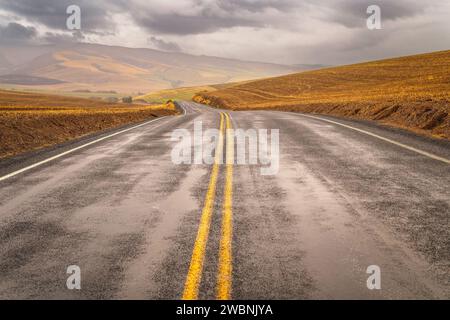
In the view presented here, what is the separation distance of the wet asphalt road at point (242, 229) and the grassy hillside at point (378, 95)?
804 cm

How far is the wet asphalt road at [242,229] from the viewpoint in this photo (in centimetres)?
409

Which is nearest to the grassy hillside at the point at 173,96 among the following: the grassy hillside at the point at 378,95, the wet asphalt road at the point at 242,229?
the grassy hillside at the point at 378,95

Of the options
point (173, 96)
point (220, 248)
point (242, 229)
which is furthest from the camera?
point (173, 96)

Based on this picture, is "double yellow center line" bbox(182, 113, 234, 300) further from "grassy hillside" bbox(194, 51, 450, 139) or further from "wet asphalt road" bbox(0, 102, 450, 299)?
"grassy hillside" bbox(194, 51, 450, 139)

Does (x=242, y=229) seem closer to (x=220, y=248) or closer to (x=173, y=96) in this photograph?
(x=220, y=248)

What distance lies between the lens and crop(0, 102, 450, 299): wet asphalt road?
4094 mm

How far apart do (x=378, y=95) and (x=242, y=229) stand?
113 ft

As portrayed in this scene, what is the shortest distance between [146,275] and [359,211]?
347 centimetres

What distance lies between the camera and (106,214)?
6359 mm

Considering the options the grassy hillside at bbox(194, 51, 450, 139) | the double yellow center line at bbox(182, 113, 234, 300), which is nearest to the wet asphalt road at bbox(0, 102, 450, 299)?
the double yellow center line at bbox(182, 113, 234, 300)

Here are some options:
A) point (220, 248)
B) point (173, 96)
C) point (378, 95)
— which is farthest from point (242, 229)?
point (173, 96)

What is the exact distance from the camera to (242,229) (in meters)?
5.55

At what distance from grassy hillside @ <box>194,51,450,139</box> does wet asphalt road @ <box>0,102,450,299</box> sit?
8.04 m

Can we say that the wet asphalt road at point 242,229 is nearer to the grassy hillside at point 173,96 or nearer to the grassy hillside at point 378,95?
the grassy hillside at point 378,95
